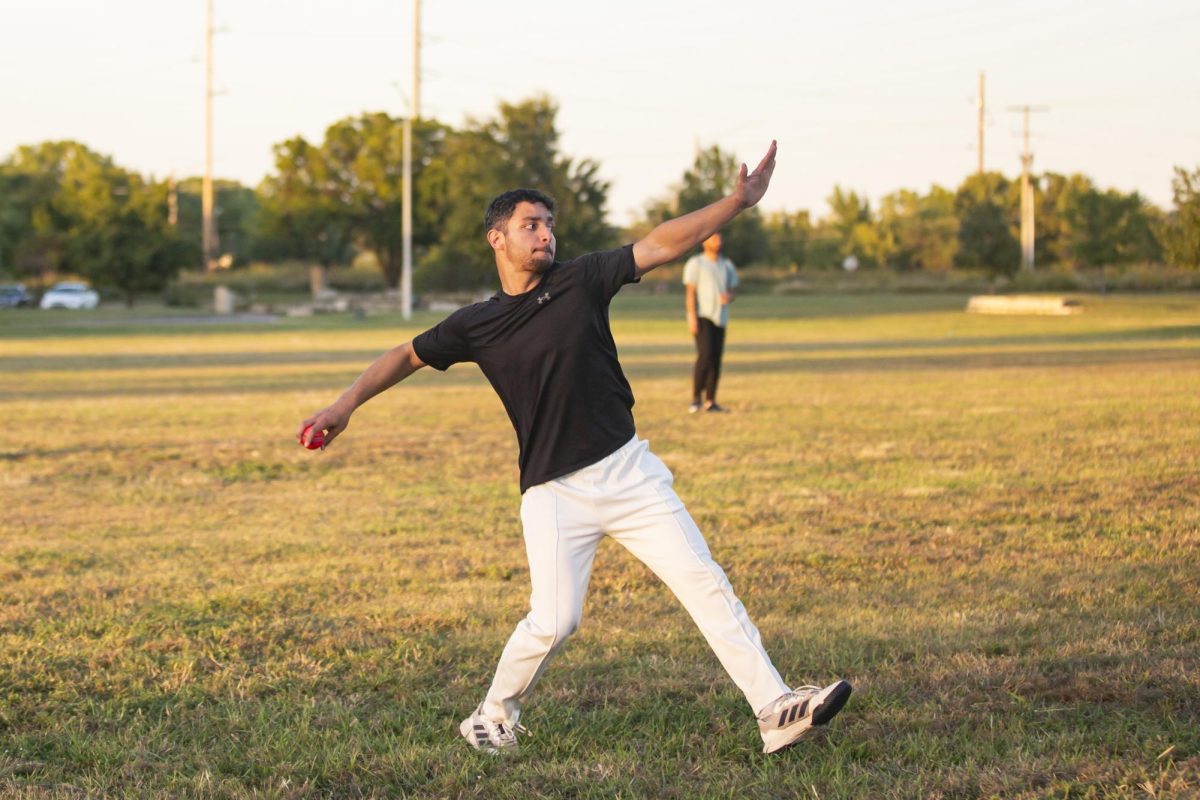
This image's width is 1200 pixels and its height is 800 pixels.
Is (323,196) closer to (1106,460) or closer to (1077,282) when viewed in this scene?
(1077,282)

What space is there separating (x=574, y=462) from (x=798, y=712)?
1.07 m

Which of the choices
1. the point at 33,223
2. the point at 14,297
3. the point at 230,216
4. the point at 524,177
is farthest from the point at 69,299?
the point at 230,216

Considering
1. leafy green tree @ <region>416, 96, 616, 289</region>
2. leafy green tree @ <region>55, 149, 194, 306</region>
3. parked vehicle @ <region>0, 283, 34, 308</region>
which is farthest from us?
parked vehicle @ <region>0, 283, 34, 308</region>

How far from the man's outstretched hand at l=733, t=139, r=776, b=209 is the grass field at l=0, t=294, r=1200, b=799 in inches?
70.2

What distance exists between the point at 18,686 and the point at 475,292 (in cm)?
5908

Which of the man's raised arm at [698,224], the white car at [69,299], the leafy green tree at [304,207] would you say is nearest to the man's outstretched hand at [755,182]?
the man's raised arm at [698,224]

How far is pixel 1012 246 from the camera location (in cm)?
7031

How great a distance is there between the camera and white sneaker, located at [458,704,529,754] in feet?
15.3

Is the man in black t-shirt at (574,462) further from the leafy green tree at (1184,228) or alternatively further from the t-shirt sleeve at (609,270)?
the leafy green tree at (1184,228)

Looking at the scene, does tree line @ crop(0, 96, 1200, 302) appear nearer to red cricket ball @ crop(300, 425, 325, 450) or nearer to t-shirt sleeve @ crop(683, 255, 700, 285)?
t-shirt sleeve @ crop(683, 255, 700, 285)

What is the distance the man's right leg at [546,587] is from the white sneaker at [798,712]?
27.7 inches

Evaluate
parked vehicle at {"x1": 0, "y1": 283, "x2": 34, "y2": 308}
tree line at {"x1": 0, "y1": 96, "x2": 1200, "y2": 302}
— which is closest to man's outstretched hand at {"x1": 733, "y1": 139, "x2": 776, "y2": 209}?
tree line at {"x1": 0, "y1": 96, "x2": 1200, "y2": 302}

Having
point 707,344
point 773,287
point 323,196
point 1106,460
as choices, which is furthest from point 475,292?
point 1106,460

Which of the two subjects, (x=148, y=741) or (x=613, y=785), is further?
(x=148, y=741)
